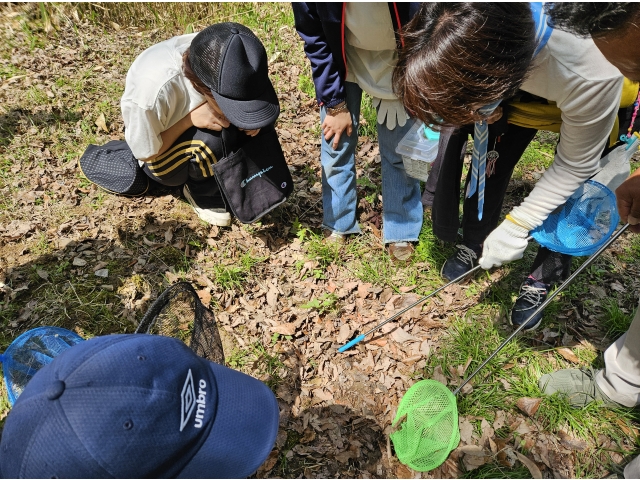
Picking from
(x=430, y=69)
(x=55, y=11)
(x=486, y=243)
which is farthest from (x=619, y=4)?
(x=55, y=11)

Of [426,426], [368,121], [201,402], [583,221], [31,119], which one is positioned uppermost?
[201,402]

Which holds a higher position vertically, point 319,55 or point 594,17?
point 594,17

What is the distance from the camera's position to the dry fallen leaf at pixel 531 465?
8.53 ft

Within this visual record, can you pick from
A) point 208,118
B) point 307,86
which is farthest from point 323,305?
point 307,86

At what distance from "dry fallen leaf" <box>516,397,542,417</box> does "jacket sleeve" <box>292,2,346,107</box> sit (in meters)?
2.27

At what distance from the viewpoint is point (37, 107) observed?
462cm

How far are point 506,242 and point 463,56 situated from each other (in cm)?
122

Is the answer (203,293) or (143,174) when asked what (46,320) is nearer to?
(203,293)

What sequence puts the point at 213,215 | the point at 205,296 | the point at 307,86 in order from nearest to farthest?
the point at 205,296
the point at 213,215
the point at 307,86

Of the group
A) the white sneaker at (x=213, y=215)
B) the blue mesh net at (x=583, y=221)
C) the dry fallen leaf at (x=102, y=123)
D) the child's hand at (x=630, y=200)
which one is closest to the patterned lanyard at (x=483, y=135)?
the blue mesh net at (x=583, y=221)

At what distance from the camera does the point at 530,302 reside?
10.3 ft

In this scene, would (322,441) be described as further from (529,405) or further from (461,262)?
(461,262)

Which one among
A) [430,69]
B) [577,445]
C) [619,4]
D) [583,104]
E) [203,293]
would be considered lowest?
[577,445]

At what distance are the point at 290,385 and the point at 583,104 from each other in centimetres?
230
